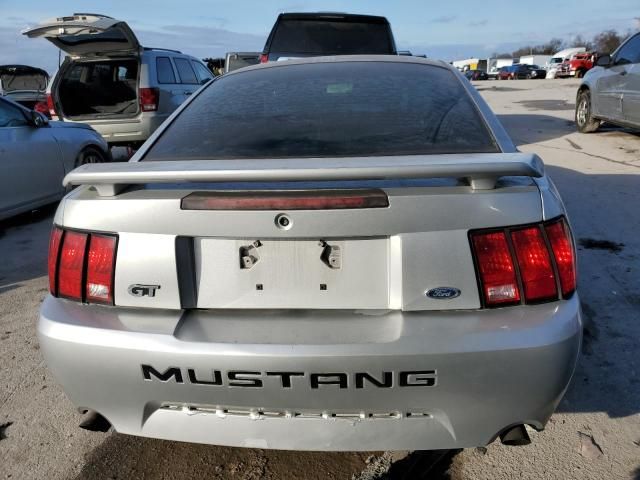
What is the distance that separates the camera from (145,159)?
2104mm

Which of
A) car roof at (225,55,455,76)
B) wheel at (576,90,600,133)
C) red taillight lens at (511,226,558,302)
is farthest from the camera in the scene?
wheel at (576,90,600,133)

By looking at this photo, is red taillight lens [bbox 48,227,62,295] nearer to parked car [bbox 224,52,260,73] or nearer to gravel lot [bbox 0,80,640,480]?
gravel lot [bbox 0,80,640,480]

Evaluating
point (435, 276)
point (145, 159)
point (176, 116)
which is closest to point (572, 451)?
point (435, 276)

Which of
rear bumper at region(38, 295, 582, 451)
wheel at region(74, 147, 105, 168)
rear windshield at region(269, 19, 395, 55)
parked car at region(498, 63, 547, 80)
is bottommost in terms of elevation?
parked car at region(498, 63, 547, 80)

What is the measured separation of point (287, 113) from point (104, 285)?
1068 mm

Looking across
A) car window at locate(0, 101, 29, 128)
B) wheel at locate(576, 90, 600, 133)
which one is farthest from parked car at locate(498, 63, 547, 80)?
car window at locate(0, 101, 29, 128)

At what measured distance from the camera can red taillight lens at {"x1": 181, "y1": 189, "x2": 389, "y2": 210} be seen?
1.56 m

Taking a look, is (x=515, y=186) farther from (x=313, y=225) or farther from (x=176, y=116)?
(x=176, y=116)

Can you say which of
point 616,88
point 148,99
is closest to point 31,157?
point 148,99

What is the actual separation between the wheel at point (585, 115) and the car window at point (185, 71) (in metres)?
7.46

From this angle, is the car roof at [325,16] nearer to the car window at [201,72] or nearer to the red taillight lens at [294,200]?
the car window at [201,72]

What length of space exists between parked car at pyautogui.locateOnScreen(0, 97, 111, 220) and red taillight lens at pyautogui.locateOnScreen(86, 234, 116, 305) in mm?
3933

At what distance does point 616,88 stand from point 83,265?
887cm

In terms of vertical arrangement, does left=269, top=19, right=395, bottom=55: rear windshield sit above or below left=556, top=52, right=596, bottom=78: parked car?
above
